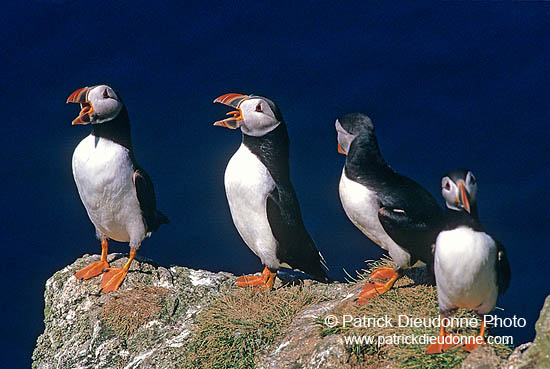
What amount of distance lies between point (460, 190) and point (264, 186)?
201cm

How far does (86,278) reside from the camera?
26.5 ft

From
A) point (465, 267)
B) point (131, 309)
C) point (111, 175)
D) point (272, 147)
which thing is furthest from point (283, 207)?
point (465, 267)

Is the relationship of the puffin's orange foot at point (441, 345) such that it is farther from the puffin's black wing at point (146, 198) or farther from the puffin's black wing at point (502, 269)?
the puffin's black wing at point (146, 198)

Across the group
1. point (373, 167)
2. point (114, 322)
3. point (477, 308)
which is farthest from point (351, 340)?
point (114, 322)

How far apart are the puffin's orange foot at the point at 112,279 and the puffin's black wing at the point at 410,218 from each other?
8.57ft

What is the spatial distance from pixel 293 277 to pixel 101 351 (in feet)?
6.13

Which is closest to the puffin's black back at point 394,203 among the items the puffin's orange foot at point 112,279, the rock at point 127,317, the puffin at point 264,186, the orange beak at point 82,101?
the puffin at point 264,186

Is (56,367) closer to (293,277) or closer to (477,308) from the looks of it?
(293,277)

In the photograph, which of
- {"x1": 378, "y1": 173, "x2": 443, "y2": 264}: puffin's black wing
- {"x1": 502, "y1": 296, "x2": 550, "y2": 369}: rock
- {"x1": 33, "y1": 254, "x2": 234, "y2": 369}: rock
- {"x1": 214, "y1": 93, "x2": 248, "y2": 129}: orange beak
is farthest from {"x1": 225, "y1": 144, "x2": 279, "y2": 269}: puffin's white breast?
{"x1": 502, "y1": 296, "x2": 550, "y2": 369}: rock

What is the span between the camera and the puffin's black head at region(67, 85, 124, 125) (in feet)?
24.2

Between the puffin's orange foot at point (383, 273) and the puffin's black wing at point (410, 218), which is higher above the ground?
the puffin's black wing at point (410, 218)

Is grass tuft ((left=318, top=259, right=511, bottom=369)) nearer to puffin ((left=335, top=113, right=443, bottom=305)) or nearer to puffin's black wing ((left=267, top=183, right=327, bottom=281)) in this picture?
puffin ((left=335, top=113, right=443, bottom=305))

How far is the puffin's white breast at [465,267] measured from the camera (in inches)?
232

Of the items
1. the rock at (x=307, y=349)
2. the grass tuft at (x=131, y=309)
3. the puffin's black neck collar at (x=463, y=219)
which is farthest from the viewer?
the grass tuft at (x=131, y=309)
